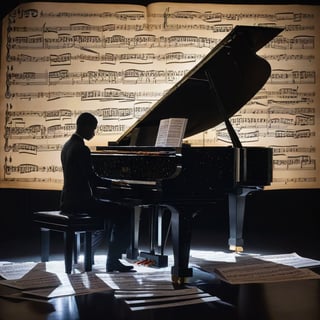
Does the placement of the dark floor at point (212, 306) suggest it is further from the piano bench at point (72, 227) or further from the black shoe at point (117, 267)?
the piano bench at point (72, 227)

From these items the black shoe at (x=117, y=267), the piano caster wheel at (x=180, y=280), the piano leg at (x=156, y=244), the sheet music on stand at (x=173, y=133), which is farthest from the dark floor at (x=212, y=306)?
the sheet music on stand at (x=173, y=133)

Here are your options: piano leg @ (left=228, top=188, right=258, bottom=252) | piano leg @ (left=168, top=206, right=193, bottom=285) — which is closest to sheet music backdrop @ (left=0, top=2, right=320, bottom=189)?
piano leg @ (left=228, top=188, right=258, bottom=252)

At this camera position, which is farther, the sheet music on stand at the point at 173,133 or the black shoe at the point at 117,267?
the black shoe at the point at 117,267

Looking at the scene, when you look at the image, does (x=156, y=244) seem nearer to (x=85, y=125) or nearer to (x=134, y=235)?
(x=134, y=235)

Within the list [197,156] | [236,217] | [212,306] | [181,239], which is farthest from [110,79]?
[212,306]

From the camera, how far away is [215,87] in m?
4.66

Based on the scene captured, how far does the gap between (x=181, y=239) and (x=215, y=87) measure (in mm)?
1265

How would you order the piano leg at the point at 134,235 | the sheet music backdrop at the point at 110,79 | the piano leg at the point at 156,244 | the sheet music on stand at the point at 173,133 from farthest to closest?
the sheet music backdrop at the point at 110,79
the piano leg at the point at 134,235
the piano leg at the point at 156,244
the sheet music on stand at the point at 173,133

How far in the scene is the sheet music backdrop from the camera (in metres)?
6.60

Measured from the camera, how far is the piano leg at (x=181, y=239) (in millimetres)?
4020

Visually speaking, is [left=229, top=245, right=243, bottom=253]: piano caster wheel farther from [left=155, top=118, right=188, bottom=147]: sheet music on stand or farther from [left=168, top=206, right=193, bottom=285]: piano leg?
[left=155, top=118, right=188, bottom=147]: sheet music on stand

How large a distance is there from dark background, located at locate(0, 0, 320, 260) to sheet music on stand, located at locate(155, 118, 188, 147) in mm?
2280

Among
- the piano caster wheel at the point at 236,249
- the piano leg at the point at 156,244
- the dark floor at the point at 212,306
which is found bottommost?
the piano caster wheel at the point at 236,249

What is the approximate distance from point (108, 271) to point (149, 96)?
268 cm
